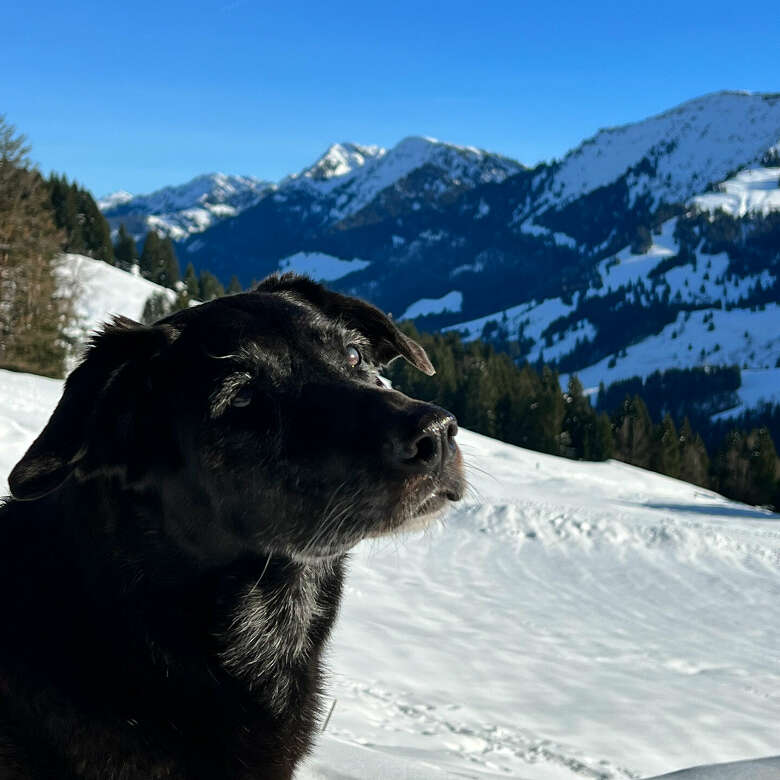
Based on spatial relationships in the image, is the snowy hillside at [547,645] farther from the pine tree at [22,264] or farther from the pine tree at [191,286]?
the pine tree at [191,286]

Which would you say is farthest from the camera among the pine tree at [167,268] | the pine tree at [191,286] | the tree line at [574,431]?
the pine tree at [167,268]

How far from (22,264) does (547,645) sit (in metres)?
28.2

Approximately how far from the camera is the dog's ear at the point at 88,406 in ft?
7.84

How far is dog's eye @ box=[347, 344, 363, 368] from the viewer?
9.90 ft

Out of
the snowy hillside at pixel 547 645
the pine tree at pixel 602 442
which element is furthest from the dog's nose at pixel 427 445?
the pine tree at pixel 602 442

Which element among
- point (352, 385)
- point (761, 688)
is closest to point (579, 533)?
point (761, 688)

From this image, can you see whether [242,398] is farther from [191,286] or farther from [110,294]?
[191,286]

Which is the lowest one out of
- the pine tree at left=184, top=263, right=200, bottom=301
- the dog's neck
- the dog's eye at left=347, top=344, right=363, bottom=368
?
the dog's neck

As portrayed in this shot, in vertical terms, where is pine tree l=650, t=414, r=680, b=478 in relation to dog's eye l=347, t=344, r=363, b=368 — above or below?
below

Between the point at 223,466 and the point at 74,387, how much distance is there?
55 centimetres

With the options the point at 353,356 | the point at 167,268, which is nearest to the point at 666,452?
the point at 167,268

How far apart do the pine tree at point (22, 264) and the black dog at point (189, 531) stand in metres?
30.6

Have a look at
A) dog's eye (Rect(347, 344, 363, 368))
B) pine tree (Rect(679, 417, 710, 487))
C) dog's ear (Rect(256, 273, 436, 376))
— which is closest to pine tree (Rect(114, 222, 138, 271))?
pine tree (Rect(679, 417, 710, 487))

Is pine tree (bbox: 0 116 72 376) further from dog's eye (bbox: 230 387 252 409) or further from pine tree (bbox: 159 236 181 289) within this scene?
pine tree (bbox: 159 236 181 289)
